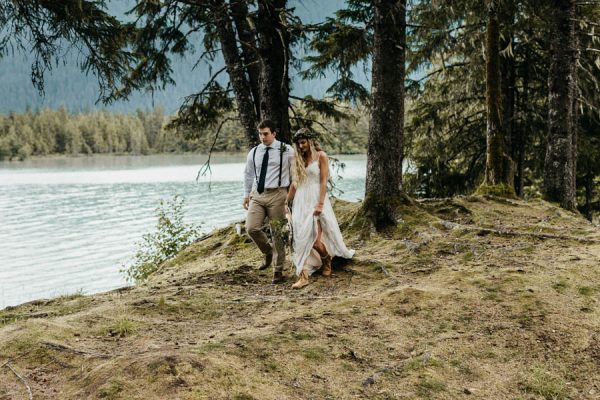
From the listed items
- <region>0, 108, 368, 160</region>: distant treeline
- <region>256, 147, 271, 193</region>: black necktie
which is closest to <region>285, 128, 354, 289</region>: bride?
<region>256, 147, 271, 193</region>: black necktie

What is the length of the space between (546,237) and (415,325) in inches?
151

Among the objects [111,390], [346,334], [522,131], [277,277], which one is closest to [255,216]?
[277,277]

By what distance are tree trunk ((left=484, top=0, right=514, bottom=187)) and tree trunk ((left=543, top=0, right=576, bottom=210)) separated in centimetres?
91

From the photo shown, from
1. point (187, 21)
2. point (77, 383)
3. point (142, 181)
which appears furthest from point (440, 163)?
point (142, 181)

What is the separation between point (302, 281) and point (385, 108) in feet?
10.9

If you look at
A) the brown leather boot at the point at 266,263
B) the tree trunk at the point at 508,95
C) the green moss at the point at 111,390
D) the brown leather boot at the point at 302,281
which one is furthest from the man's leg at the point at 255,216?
the tree trunk at the point at 508,95

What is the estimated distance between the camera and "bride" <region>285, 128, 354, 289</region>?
6340 mm

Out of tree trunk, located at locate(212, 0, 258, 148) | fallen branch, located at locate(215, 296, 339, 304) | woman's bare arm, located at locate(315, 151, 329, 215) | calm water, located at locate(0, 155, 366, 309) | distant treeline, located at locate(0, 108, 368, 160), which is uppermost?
distant treeline, located at locate(0, 108, 368, 160)

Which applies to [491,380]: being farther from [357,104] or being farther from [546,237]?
[357,104]

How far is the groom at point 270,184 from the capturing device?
21.7 feet

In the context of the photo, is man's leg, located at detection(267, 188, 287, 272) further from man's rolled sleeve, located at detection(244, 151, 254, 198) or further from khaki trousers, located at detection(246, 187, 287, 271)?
man's rolled sleeve, located at detection(244, 151, 254, 198)

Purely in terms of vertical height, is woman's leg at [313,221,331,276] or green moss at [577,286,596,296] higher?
woman's leg at [313,221,331,276]

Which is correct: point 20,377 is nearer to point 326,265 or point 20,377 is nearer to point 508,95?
point 326,265

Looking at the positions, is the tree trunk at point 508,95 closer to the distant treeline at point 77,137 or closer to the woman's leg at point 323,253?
the woman's leg at point 323,253
